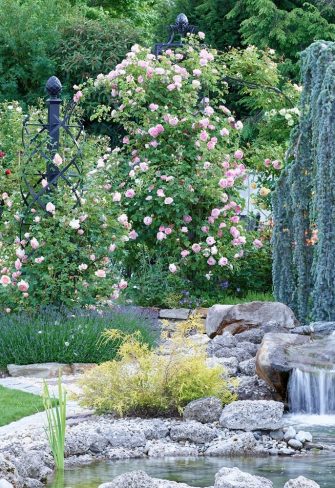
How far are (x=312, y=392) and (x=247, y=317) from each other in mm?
2813

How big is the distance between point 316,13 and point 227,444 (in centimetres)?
1499

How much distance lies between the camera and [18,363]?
923 cm

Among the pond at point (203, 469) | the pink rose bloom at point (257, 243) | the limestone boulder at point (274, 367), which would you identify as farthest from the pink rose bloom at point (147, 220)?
the pond at point (203, 469)

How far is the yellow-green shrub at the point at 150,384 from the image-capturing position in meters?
7.71

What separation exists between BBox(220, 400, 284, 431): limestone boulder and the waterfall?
2.31 ft

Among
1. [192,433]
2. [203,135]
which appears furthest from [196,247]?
[192,433]

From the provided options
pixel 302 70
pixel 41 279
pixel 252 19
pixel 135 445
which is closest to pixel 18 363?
pixel 41 279

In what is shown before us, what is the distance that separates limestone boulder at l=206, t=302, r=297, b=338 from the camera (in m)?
10.8

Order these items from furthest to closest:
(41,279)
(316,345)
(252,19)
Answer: (252,19) < (41,279) < (316,345)

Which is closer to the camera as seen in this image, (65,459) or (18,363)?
(65,459)

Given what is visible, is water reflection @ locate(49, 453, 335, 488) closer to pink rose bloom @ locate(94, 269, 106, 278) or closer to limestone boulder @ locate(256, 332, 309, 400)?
limestone boulder @ locate(256, 332, 309, 400)

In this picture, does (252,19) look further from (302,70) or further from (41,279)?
(41,279)

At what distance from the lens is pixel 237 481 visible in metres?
5.49

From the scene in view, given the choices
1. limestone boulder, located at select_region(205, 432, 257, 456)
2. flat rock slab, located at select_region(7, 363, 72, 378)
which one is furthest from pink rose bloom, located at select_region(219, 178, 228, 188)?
limestone boulder, located at select_region(205, 432, 257, 456)
